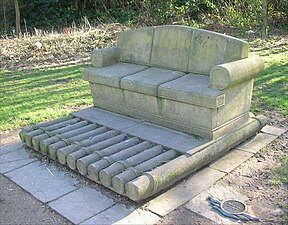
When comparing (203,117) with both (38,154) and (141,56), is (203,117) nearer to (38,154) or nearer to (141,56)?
(141,56)

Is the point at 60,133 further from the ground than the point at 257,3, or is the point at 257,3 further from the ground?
the point at 257,3

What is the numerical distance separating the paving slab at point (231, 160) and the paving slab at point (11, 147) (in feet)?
7.79

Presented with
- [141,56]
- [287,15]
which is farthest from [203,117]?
[287,15]

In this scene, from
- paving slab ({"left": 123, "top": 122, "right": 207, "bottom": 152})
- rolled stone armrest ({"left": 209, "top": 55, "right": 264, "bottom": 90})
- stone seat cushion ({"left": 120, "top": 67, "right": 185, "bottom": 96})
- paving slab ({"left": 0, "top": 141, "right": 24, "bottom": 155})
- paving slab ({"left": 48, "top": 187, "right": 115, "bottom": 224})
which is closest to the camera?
paving slab ({"left": 48, "top": 187, "right": 115, "bottom": 224})

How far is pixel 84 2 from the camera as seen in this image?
18359mm

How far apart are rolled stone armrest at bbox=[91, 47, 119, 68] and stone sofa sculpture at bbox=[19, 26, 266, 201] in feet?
0.07

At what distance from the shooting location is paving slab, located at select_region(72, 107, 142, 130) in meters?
4.61

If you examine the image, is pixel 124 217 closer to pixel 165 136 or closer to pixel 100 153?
pixel 100 153

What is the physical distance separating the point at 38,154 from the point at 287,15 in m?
10.7

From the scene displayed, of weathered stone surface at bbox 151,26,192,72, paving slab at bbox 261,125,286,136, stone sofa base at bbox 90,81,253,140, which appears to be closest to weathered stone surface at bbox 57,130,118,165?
stone sofa base at bbox 90,81,253,140

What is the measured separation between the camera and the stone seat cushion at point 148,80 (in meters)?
4.36

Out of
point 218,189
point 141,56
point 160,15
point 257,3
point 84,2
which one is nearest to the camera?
point 218,189

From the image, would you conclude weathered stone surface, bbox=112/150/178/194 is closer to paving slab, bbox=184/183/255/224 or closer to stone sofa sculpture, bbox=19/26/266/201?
stone sofa sculpture, bbox=19/26/266/201

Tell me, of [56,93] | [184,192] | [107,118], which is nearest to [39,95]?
[56,93]
